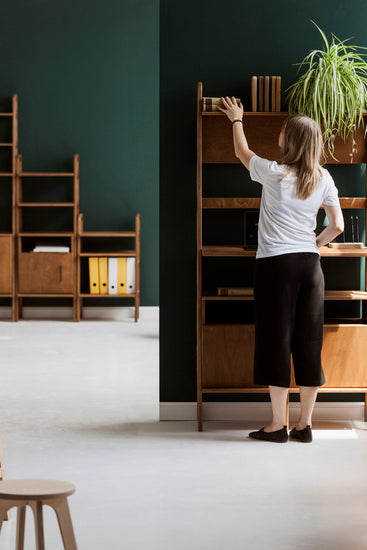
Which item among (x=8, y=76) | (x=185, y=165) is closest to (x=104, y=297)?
(x=8, y=76)

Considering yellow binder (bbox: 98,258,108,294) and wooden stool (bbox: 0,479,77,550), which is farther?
yellow binder (bbox: 98,258,108,294)

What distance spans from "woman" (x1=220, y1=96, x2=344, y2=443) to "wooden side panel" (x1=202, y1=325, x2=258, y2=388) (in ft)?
0.79

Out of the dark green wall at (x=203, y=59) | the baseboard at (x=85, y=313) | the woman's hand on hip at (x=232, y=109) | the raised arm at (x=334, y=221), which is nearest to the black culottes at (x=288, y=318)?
the raised arm at (x=334, y=221)

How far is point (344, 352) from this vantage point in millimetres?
3744

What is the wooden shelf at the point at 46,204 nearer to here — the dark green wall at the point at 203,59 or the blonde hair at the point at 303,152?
the dark green wall at the point at 203,59

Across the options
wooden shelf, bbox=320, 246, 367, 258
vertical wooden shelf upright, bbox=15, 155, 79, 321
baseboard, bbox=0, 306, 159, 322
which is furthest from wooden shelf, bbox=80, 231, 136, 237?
wooden shelf, bbox=320, 246, 367, 258

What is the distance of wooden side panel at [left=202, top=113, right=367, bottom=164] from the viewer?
391 centimetres

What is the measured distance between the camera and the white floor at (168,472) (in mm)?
2391

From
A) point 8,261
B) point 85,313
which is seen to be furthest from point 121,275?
point 8,261

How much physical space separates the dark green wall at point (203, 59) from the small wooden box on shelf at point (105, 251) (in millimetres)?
4121

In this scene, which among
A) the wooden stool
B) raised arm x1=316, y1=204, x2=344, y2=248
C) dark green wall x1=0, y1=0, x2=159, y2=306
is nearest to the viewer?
the wooden stool

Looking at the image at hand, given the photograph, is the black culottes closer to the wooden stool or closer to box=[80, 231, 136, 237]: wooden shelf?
the wooden stool

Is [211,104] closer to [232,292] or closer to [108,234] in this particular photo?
[232,292]

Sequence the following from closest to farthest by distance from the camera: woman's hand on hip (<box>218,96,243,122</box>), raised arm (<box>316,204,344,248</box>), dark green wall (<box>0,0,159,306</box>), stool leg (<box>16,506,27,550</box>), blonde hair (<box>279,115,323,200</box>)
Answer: stool leg (<box>16,506,27,550</box>), blonde hair (<box>279,115,323,200</box>), raised arm (<box>316,204,344,248</box>), woman's hand on hip (<box>218,96,243,122</box>), dark green wall (<box>0,0,159,306</box>)
